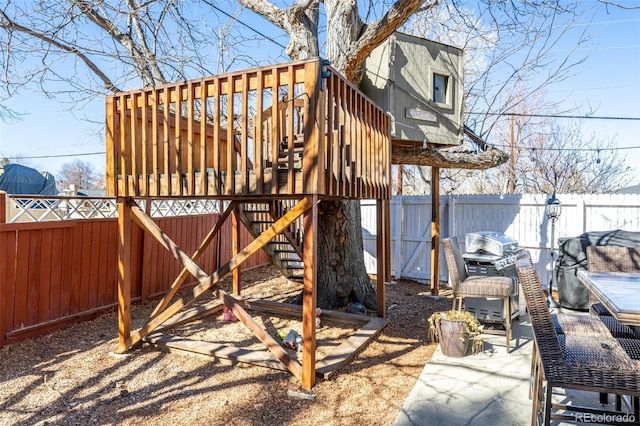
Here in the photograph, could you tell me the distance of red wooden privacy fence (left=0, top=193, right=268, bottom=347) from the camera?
3.93 m

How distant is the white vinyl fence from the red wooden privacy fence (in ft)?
13.7

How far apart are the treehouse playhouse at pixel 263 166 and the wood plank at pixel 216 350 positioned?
0.01m

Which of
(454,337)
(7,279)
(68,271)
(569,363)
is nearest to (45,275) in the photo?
(68,271)

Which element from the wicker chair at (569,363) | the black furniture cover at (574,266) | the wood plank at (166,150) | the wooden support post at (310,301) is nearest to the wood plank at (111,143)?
the wood plank at (166,150)

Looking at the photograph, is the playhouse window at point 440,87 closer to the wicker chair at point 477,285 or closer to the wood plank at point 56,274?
the wicker chair at point 477,285

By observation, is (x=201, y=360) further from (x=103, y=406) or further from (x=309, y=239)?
(x=309, y=239)

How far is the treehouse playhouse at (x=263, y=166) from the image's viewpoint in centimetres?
309

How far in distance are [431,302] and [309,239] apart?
11.7ft

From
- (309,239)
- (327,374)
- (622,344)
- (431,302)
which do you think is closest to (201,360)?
(327,374)

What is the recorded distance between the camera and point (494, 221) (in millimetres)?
6977

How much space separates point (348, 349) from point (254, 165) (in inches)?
75.6

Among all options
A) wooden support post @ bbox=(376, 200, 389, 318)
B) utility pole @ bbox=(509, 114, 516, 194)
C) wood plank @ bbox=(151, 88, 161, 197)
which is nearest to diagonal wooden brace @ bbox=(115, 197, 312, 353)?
wood plank @ bbox=(151, 88, 161, 197)

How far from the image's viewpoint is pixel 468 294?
12.4ft

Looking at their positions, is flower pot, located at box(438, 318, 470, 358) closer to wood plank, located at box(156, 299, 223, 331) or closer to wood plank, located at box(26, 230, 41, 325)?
wood plank, located at box(156, 299, 223, 331)
